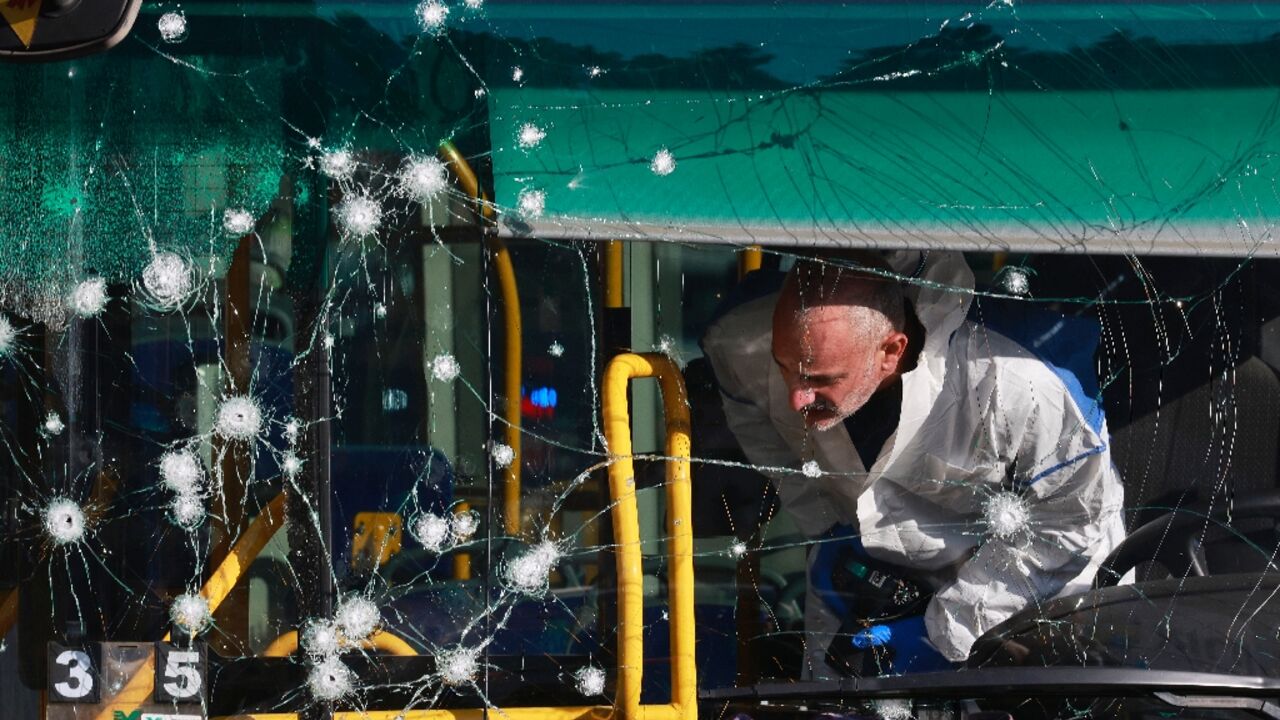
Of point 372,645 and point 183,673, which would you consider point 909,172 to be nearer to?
point 372,645

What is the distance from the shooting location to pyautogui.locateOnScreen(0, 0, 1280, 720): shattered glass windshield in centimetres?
208

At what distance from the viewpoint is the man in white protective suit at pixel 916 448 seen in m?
2.12

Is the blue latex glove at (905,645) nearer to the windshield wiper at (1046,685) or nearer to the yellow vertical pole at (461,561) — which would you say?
the windshield wiper at (1046,685)

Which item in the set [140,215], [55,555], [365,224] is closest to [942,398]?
[365,224]

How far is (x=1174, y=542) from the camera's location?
2125mm

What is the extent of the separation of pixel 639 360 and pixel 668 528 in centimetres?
28

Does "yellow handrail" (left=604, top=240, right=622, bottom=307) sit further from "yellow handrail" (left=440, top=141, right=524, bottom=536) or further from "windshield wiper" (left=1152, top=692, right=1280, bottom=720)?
"windshield wiper" (left=1152, top=692, right=1280, bottom=720)

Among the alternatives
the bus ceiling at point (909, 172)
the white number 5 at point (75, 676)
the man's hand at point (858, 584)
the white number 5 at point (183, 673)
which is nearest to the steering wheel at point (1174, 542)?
the man's hand at point (858, 584)

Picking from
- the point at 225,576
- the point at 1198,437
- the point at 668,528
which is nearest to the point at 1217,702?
the point at 1198,437

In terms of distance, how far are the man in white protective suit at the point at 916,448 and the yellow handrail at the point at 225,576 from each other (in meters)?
0.81

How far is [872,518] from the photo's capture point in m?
2.19

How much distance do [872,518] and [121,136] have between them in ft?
4.72

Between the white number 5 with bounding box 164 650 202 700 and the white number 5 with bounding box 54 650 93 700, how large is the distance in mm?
143

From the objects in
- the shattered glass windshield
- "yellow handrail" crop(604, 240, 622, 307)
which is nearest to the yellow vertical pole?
the shattered glass windshield
